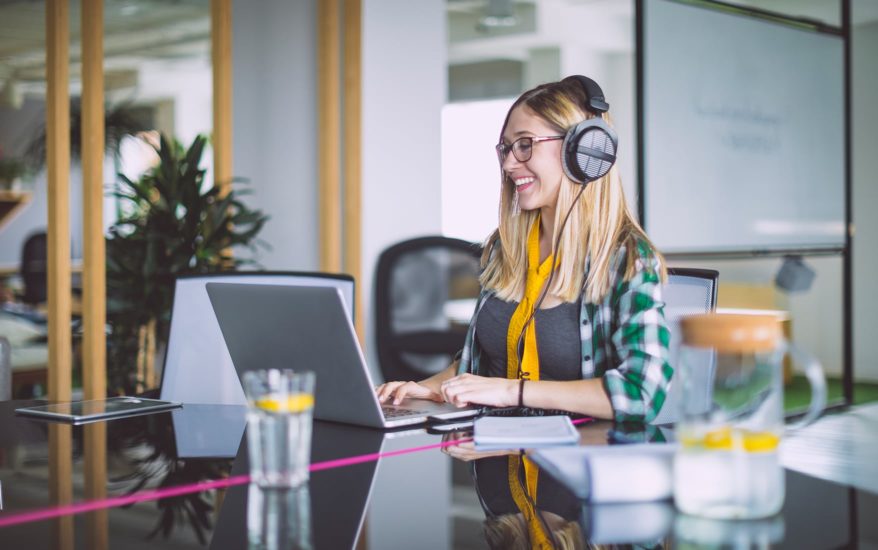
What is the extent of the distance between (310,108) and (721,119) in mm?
2183

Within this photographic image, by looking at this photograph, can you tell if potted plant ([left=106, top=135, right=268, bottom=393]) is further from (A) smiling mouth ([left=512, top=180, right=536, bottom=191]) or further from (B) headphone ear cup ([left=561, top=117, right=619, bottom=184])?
(B) headphone ear cup ([left=561, top=117, right=619, bottom=184])

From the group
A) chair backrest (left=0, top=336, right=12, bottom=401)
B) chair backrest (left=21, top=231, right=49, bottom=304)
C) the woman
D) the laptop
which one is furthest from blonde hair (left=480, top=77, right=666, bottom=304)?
chair backrest (left=21, top=231, right=49, bottom=304)

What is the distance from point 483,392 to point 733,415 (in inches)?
29.7

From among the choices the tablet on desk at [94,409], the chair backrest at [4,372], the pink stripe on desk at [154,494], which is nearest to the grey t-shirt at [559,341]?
the pink stripe on desk at [154,494]

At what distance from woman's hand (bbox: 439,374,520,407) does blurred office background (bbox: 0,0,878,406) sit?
2.39 metres

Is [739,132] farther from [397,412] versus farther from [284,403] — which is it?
[284,403]

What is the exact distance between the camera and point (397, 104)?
4250 mm

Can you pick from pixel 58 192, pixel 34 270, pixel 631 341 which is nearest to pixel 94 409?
pixel 631 341

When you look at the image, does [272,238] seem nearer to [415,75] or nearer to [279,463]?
[415,75]

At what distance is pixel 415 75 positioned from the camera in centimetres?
430

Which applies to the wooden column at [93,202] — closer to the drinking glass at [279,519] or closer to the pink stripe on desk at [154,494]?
the pink stripe on desk at [154,494]

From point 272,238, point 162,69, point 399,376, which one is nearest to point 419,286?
point 399,376

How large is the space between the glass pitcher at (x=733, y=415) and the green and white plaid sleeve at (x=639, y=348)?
0.63 metres

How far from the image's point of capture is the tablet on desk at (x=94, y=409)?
1821 mm
